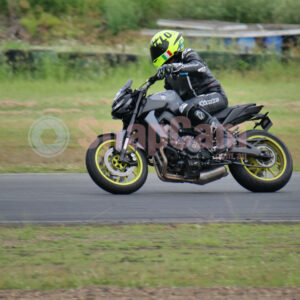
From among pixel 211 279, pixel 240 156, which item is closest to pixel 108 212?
pixel 240 156

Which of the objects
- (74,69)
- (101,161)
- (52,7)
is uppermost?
(52,7)

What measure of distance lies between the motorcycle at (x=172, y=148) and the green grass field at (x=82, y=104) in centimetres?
288

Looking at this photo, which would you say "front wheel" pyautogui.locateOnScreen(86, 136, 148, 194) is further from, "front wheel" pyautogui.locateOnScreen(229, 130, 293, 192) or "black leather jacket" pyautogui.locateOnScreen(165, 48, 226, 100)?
"front wheel" pyautogui.locateOnScreen(229, 130, 293, 192)

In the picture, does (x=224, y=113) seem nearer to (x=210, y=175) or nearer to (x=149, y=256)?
(x=210, y=175)

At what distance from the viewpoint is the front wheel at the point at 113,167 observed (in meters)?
8.07

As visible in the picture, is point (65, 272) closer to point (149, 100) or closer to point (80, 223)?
point (80, 223)

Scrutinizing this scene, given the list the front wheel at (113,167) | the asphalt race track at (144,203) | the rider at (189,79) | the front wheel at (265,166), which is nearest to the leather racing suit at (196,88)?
the rider at (189,79)

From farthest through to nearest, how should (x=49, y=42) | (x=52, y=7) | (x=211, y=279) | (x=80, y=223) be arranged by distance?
(x=52, y=7)
(x=49, y=42)
(x=80, y=223)
(x=211, y=279)

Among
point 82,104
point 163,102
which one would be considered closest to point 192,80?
point 163,102

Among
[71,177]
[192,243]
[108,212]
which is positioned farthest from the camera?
[71,177]

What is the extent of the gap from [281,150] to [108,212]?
2.27 metres

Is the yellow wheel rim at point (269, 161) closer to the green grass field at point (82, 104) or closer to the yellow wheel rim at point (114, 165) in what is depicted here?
the yellow wheel rim at point (114, 165)

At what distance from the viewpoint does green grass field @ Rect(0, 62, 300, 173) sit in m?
12.5

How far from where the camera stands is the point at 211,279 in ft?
16.3
